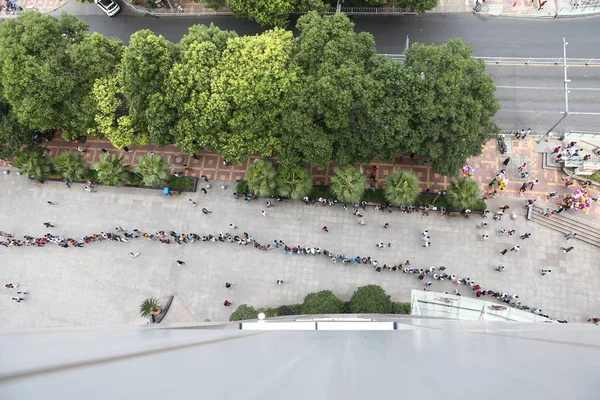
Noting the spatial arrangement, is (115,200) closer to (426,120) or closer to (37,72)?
(37,72)

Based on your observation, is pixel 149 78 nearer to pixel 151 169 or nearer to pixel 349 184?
pixel 151 169

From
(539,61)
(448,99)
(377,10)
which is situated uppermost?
(377,10)

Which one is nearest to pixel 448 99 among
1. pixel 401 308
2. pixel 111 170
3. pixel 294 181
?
pixel 294 181

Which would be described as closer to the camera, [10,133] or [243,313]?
[243,313]

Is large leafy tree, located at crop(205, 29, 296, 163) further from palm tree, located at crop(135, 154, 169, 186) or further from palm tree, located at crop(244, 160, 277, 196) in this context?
palm tree, located at crop(135, 154, 169, 186)

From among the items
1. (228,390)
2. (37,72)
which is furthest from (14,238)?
(228,390)

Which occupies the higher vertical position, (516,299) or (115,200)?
(115,200)

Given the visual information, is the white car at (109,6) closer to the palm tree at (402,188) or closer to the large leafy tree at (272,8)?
the large leafy tree at (272,8)
